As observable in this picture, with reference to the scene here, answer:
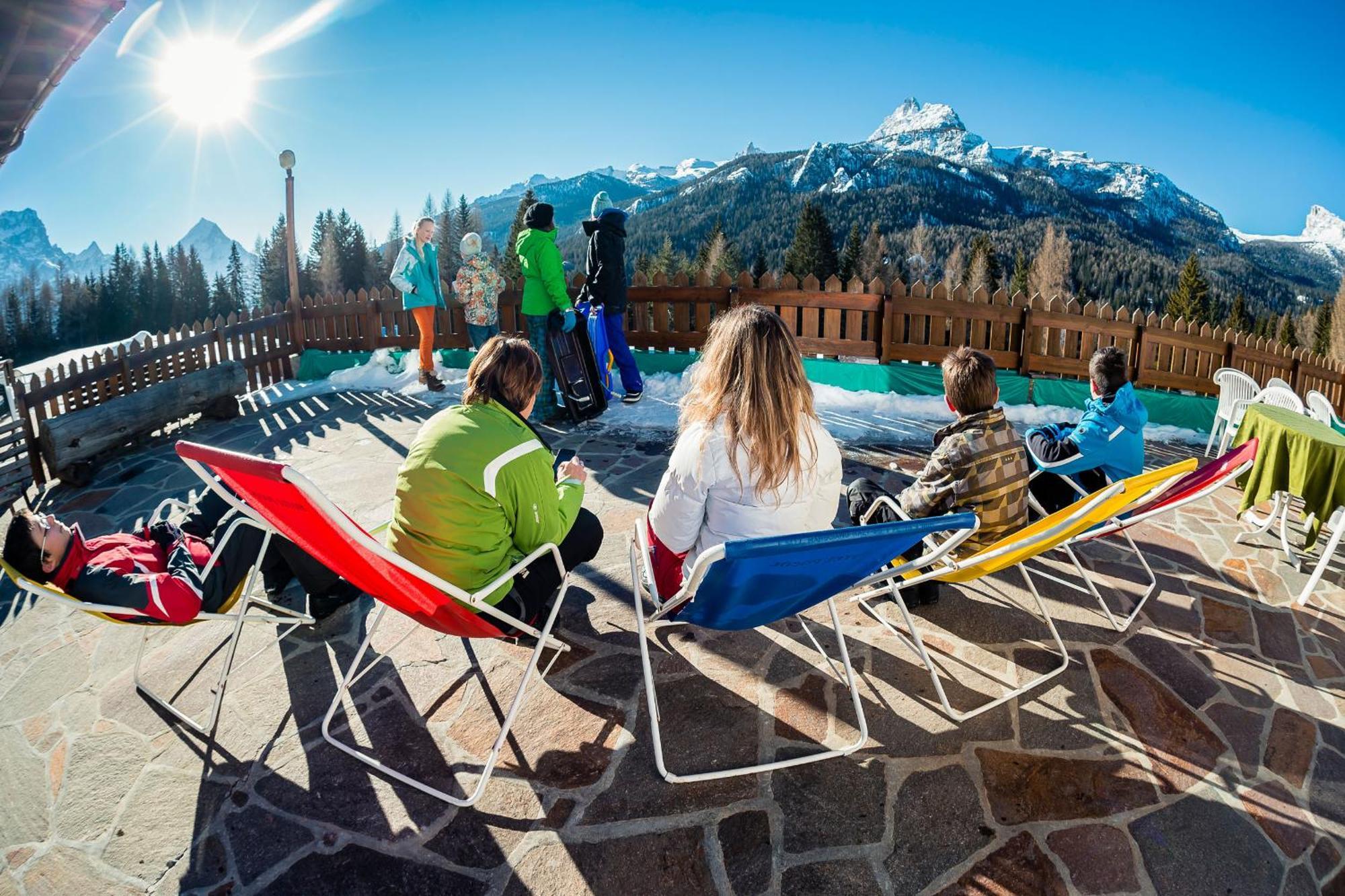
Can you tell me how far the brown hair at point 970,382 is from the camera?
293 centimetres

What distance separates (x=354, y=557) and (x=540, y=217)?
498cm

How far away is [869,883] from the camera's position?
1.93 m

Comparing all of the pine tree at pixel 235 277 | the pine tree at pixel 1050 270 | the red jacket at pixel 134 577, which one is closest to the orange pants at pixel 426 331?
the red jacket at pixel 134 577

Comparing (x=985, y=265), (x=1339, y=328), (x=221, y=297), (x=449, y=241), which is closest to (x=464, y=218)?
(x=449, y=241)

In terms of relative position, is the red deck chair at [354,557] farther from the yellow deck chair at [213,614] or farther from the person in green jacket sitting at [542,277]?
the person in green jacket sitting at [542,277]

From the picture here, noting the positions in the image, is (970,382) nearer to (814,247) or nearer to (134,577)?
(134,577)

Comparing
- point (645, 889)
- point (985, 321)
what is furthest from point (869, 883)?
point (985, 321)

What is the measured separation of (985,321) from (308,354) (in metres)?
9.46

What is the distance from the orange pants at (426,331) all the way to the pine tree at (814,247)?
68430 mm

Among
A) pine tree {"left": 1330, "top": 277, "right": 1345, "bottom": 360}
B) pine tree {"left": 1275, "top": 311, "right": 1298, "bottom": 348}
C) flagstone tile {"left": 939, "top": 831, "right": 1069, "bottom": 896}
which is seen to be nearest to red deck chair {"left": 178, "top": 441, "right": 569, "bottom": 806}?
flagstone tile {"left": 939, "top": 831, "right": 1069, "bottom": 896}

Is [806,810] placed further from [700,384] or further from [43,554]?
[43,554]

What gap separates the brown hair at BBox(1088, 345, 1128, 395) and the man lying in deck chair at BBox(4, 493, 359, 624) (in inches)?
160

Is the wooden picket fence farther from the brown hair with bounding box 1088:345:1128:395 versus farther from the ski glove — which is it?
the ski glove

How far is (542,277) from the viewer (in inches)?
257
